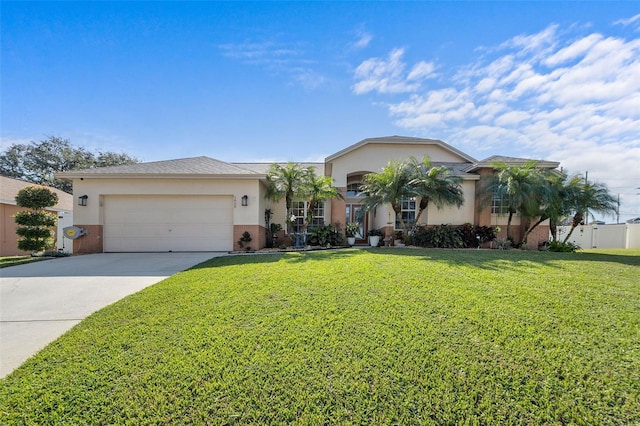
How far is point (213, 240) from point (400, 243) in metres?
9.53

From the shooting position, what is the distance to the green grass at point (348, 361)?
2445 millimetres

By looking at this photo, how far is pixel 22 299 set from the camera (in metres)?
5.63

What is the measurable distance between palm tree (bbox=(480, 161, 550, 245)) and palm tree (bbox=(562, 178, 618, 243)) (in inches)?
74.4

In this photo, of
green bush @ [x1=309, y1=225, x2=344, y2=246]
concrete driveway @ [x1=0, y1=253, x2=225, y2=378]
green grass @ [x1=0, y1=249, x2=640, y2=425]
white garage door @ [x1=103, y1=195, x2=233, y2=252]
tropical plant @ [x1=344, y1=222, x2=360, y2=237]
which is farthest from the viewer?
tropical plant @ [x1=344, y1=222, x2=360, y2=237]

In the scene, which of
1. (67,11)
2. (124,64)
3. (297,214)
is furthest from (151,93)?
(297,214)

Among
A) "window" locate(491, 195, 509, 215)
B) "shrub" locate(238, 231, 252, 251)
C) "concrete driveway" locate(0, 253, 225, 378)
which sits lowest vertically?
"concrete driveway" locate(0, 253, 225, 378)

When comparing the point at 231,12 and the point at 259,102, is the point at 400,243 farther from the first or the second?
the point at 231,12

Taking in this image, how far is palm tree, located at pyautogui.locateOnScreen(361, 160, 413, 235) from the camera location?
12.5 m

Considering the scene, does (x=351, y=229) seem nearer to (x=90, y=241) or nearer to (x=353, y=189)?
(x=353, y=189)

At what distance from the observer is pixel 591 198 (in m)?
12.8

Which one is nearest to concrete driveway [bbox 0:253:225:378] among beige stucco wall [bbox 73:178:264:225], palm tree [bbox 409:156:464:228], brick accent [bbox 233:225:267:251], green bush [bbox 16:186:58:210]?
brick accent [bbox 233:225:267:251]

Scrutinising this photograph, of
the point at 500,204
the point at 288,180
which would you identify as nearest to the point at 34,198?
the point at 288,180

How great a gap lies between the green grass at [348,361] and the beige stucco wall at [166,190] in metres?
8.18

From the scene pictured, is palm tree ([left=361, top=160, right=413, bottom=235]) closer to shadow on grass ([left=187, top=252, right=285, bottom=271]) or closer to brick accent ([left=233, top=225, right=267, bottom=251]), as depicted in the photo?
brick accent ([left=233, top=225, right=267, bottom=251])
